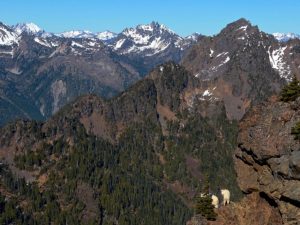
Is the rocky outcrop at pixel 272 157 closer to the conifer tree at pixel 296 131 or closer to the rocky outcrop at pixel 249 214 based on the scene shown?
the conifer tree at pixel 296 131

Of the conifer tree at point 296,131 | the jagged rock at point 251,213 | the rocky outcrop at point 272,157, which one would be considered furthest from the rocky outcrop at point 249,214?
the conifer tree at point 296,131

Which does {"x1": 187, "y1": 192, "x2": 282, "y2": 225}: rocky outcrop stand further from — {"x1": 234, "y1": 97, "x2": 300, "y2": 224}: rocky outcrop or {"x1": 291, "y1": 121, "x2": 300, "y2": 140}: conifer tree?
{"x1": 291, "y1": 121, "x2": 300, "y2": 140}: conifer tree

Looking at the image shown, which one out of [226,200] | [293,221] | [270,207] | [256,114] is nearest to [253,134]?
[256,114]

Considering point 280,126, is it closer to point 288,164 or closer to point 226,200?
point 288,164

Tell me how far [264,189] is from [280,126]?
8147 mm

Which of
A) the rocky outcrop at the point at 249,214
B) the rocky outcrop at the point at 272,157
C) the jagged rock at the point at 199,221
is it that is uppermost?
the rocky outcrop at the point at 272,157

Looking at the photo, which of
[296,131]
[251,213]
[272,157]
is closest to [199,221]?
[251,213]

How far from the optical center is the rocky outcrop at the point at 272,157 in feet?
198

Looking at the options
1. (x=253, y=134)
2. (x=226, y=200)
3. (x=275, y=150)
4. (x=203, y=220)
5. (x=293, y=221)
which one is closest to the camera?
(x=293, y=221)

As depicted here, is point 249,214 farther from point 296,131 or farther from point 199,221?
point 296,131

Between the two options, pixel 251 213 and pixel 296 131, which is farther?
pixel 251 213

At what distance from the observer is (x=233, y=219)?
7456 cm

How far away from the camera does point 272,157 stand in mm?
65188

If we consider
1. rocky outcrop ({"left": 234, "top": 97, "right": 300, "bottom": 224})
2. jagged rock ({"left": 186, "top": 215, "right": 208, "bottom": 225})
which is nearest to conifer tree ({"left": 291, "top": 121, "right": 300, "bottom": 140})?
rocky outcrop ({"left": 234, "top": 97, "right": 300, "bottom": 224})
